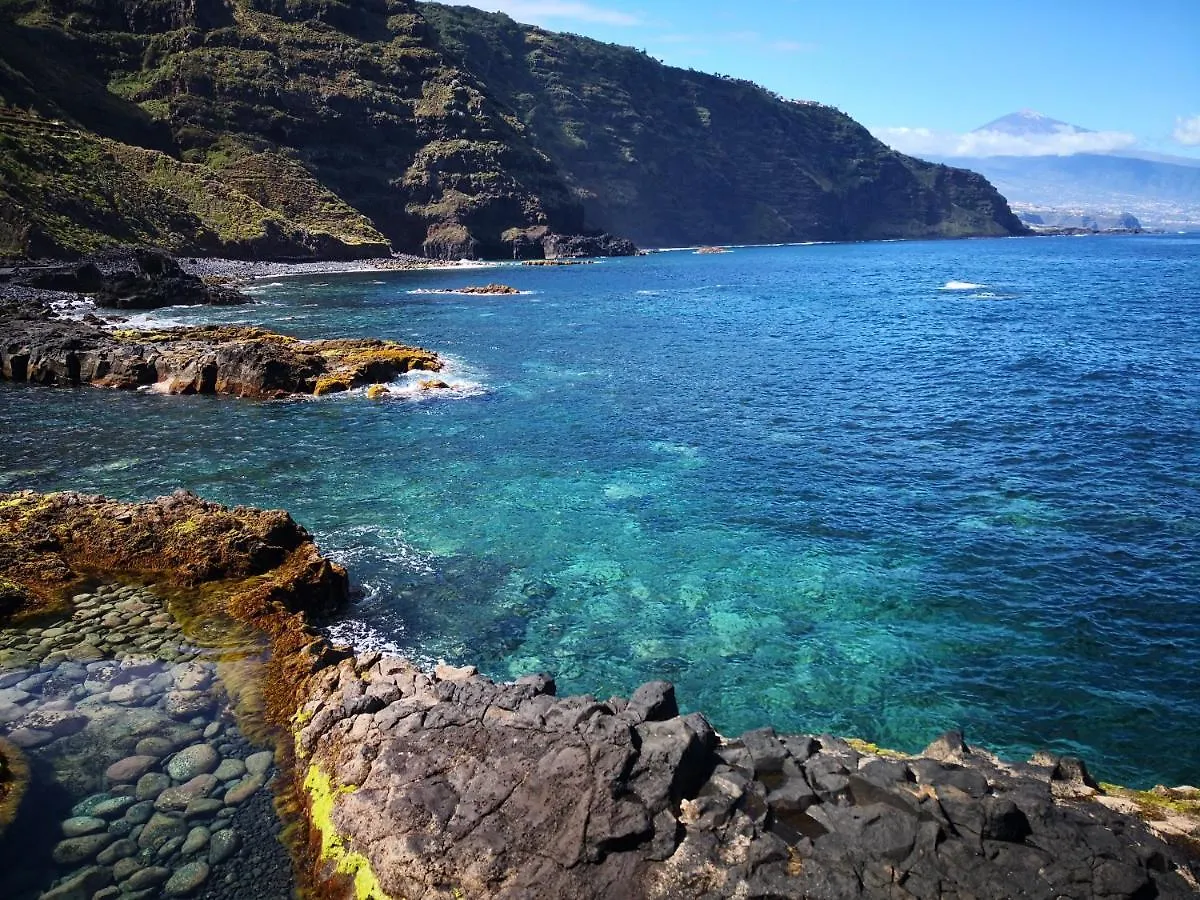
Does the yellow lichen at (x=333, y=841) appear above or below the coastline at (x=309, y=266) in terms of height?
below

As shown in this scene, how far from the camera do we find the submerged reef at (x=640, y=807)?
9.72 meters

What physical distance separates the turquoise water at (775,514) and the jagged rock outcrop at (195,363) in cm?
243

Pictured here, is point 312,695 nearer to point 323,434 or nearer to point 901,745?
point 901,745

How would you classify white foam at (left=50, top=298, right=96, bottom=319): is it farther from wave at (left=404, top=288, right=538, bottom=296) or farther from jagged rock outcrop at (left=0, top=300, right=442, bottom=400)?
wave at (left=404, top=288, right=538, bottom=296)

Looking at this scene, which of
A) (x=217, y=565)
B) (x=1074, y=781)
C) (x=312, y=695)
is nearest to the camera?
(x=1074, y=781)

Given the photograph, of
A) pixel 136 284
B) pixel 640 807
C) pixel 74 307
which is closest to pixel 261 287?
pixel 136 284

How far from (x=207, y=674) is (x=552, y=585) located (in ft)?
30.6

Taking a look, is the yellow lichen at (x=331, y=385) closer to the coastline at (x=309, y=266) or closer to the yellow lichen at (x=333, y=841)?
the yellow lichen at (x=333, y=841)

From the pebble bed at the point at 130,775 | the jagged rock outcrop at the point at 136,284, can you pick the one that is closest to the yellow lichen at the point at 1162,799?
the pebble bed at the point at 130,775

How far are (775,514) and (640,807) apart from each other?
56.8 feet

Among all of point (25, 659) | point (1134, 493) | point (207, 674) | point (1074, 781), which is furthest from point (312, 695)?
point (1134, 493)

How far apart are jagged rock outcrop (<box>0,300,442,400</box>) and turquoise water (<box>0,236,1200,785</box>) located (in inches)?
95.7

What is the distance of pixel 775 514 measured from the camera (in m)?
26.8

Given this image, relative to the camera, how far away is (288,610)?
1881 cm
